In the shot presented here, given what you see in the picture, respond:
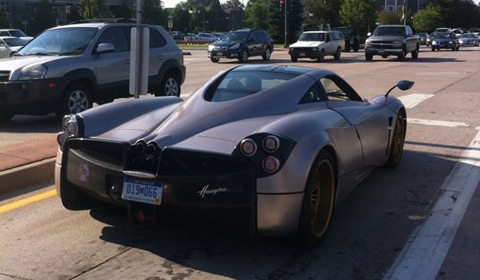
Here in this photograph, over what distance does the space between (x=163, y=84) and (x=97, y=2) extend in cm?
5742

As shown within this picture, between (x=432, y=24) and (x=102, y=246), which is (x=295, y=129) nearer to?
(x=102, y=246)

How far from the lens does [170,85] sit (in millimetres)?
11891

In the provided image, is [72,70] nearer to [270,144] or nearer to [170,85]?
[170,85]

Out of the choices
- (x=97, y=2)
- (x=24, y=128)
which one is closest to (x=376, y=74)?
(x=24, y=128)

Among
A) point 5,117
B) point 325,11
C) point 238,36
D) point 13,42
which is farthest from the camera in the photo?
point 325,11

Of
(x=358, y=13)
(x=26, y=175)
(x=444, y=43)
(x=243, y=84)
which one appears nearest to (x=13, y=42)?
(x=26, y=175)

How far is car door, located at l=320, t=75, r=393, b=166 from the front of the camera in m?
5.15

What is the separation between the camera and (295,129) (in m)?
4.00

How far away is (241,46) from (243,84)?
23.3 m

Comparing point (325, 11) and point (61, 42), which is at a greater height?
point (325, 11)

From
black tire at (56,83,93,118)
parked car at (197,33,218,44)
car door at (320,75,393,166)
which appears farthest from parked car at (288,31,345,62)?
parked car at (197,33,218,44)

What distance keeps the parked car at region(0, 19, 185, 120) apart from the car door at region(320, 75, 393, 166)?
5319mm

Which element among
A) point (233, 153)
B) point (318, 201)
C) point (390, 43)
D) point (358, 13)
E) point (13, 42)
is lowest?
point (318, 201)

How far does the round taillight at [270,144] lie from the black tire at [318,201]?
34 cm
